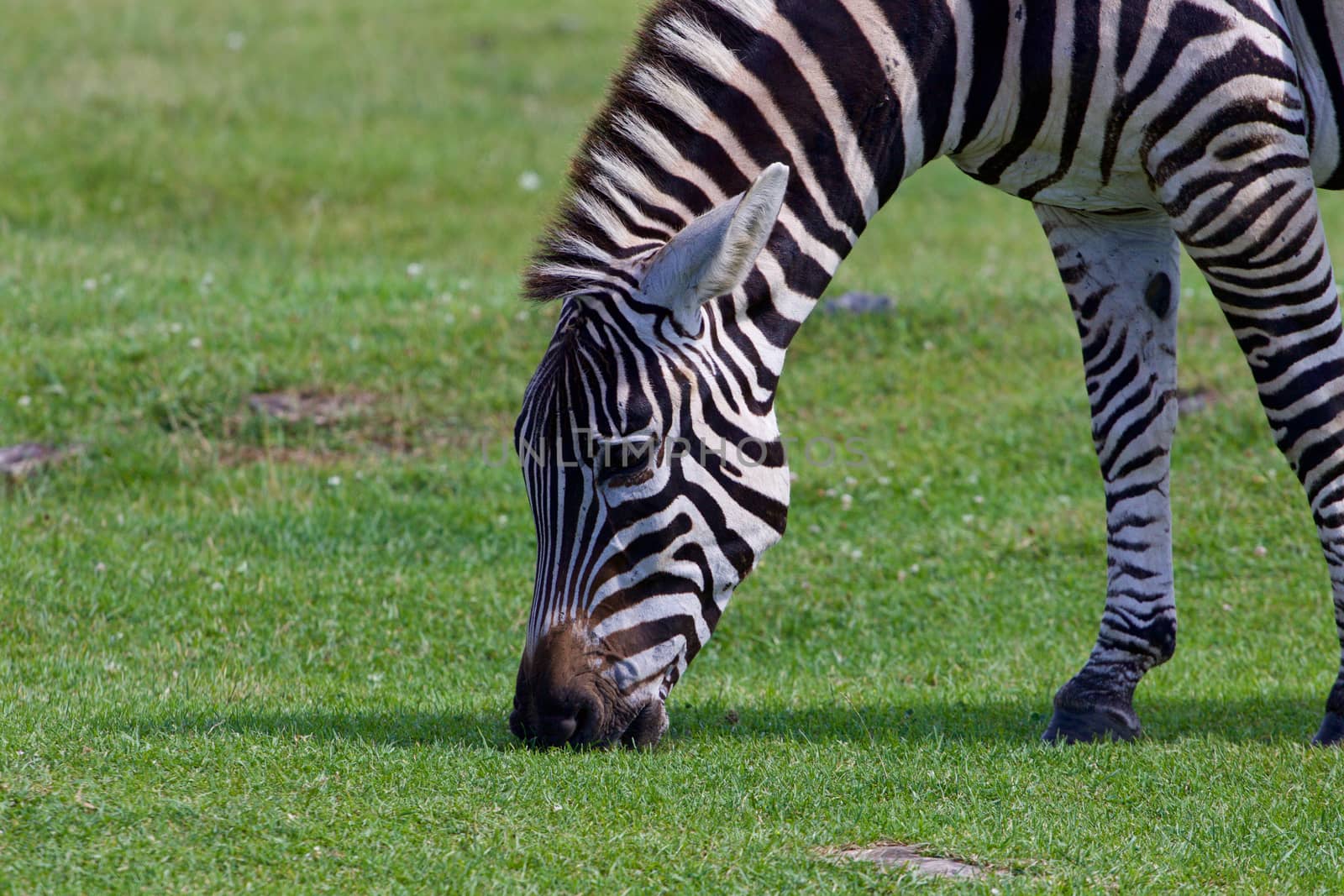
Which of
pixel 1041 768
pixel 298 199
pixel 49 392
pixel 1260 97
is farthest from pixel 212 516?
pixel 298 199

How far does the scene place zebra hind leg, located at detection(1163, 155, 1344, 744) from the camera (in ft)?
16.8

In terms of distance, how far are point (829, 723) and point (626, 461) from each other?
1743 millimetres

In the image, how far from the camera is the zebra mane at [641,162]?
4.77 meters

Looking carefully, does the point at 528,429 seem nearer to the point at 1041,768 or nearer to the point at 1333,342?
the point at 1041,768

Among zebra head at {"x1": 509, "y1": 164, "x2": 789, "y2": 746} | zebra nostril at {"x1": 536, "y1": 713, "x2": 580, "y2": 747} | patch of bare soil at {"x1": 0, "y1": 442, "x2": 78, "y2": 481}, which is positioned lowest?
patch of bare soil at {"x1": 0, "y1": 442, "x2": 78, "y2": 481}

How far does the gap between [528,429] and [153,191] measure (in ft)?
40.3

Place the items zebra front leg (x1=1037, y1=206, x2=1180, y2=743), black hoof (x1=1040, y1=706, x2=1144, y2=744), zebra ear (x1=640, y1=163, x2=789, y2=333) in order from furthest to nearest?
zebra front leg (x1=1037, y1=206, x2=1180, y2=743), black hoof (x1=1040, y1=706, x2=1144, y2=744), zebra ear (x1=640, y1=163, x2=789, y2=333)

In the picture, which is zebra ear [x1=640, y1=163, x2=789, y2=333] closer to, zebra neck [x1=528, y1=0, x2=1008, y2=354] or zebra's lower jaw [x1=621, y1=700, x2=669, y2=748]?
zebra neck [x1=528, y1=0, x2=1008, y2=354]

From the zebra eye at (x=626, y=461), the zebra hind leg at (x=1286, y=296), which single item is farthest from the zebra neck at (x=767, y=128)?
the zebra hind leg at (x=1286, y=296)

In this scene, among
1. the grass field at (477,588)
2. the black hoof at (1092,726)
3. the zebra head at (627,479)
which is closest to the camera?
the grass field at (477,588)

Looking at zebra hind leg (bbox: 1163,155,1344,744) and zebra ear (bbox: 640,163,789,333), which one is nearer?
Answer: zebra ear (bbox: 640,163,789,333)

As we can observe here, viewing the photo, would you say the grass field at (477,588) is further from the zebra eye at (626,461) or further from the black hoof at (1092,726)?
the zebra eye at (626,461)

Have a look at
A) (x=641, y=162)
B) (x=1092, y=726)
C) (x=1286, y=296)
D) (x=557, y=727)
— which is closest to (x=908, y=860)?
(x=557, y=727)

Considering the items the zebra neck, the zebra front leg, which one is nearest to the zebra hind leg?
the zebra front leg
